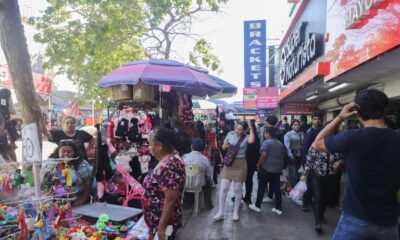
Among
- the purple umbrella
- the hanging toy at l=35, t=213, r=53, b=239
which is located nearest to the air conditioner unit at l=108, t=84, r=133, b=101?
the purple umbrella

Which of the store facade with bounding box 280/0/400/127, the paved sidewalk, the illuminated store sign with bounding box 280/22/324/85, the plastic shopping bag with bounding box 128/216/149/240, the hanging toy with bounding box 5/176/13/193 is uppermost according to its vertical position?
the illuminated store sign with bounding box 280/22/324/85

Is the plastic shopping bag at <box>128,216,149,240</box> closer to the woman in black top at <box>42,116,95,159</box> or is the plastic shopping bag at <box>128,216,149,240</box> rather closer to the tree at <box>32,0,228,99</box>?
the woman in black top at <box>42,116,95,159</box>

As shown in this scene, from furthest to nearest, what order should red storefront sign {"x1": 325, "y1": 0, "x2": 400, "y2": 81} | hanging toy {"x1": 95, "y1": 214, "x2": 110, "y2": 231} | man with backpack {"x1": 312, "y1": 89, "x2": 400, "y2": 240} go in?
1. red storefront sign {"x1": 325, "y1": 0, "x2": 400, "y2": 81}
2. hanging toy {"x1": 95, "y1": 214, "x2": 110, "y2": 231}
3. man with backpack {"x1": 312, "y1": 89, "x2": 400, "y2": 240}

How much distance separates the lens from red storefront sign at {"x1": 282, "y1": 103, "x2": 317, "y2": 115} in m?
14.2

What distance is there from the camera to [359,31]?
5.34 meters

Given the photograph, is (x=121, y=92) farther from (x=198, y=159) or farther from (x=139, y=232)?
(x=139, y=232)

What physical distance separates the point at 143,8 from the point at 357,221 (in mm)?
11326

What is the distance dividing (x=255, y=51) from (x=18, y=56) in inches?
551

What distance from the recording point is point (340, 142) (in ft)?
7.75

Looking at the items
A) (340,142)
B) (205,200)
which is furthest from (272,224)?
(340,142)

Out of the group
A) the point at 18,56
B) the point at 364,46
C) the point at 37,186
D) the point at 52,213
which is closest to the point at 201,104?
the point at 364,46

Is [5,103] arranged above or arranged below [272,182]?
above

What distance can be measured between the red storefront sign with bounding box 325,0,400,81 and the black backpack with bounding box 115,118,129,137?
378 centimetres

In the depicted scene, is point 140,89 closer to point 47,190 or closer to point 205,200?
point 205,200
